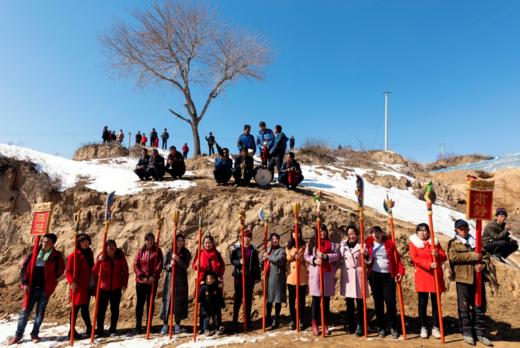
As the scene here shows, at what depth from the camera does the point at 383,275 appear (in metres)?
5.22

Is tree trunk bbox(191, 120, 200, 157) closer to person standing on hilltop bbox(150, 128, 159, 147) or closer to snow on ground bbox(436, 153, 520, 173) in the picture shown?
person standing on hilltop bbox(150, 128, 159, 147)

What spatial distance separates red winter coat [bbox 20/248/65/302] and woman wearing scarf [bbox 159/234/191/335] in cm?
199

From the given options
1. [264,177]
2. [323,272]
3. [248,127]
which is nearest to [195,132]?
[248,127]

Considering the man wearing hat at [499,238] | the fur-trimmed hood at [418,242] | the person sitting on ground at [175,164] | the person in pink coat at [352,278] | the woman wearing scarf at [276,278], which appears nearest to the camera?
the fur-trimmed hood at [418,242]

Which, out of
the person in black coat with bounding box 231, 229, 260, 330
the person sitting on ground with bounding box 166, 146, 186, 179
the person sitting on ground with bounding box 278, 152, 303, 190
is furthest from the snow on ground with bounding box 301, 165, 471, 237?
the person in black coat with bounding box 231, 229, 260, 330

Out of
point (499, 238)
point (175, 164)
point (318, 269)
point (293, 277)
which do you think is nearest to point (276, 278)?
point (293, 277)

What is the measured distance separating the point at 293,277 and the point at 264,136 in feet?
20.2

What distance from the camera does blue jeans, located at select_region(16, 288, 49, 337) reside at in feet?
18.2

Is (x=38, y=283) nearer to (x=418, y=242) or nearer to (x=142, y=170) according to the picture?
(x=142, y=170)

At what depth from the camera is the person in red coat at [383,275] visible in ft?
17.0

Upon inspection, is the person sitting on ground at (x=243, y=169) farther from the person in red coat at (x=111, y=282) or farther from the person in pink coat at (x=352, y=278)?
the person in pink coat at (x=352, y=278)

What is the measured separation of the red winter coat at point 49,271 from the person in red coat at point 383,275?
5.71 m

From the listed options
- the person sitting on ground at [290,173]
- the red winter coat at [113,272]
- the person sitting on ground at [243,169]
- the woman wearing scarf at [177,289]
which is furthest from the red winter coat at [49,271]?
the person sitting on ground at [290,173]

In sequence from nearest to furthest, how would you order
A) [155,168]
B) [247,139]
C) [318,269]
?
[318,269]
[155,168]
[247,139]
